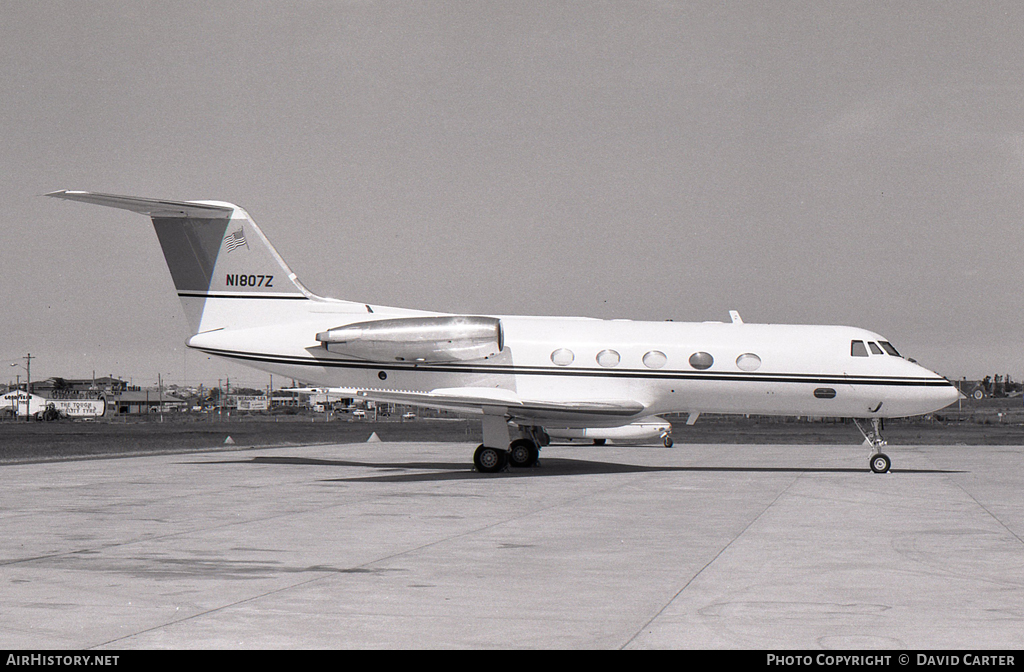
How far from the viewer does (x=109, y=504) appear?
47.9 feet

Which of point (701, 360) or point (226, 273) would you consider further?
point (226, 273)

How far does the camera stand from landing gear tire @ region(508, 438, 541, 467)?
74.5 feet

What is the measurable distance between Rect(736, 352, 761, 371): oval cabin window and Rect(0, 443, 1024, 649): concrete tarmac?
3450mm

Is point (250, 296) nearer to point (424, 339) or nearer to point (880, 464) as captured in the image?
point (424, 339)

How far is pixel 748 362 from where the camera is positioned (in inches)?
864

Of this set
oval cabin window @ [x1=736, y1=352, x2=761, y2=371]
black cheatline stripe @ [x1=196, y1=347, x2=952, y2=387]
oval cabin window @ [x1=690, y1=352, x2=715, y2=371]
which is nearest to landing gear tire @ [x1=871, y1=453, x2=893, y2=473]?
black cheatline stripe @ [x1=196, y1=347, x2=952, y2=387]

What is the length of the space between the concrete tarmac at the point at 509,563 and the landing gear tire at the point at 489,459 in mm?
2371

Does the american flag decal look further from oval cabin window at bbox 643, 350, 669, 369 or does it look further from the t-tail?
oval cabin window at bbox 643, 350, 669, 369

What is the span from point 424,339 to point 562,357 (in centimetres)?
309

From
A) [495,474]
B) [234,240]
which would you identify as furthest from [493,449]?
[234,240]

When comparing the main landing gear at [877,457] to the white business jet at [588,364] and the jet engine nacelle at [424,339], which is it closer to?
the white business jet at [588,364]

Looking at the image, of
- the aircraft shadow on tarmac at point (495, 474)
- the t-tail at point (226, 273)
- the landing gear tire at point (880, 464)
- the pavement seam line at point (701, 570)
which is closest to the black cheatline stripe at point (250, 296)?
the t-tail at point (226, 273)
